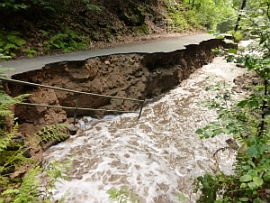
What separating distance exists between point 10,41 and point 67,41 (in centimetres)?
191

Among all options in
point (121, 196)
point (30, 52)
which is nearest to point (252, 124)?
point (121, 196)

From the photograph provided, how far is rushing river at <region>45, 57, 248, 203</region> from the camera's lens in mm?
4297

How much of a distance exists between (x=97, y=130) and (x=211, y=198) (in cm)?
428

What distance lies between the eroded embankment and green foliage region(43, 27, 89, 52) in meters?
1.35

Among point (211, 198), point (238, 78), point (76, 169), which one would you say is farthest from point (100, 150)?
point (238, 78)

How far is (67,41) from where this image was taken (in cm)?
765

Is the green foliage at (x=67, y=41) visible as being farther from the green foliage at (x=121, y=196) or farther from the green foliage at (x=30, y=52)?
the green foliage at (x=121, y=196)

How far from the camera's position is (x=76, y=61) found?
20.4 ft

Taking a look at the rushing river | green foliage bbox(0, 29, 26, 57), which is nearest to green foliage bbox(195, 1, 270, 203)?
the rushing river

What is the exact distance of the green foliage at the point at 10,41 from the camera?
238 inches

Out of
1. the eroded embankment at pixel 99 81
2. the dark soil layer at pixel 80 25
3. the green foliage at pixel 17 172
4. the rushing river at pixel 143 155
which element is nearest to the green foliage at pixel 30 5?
the dark soil layer at pixel 80 25

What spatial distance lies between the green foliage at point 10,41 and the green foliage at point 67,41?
82 cm

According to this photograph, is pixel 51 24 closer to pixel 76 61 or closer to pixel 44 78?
pixel 76 61

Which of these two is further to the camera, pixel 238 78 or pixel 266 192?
pixel 238 78
